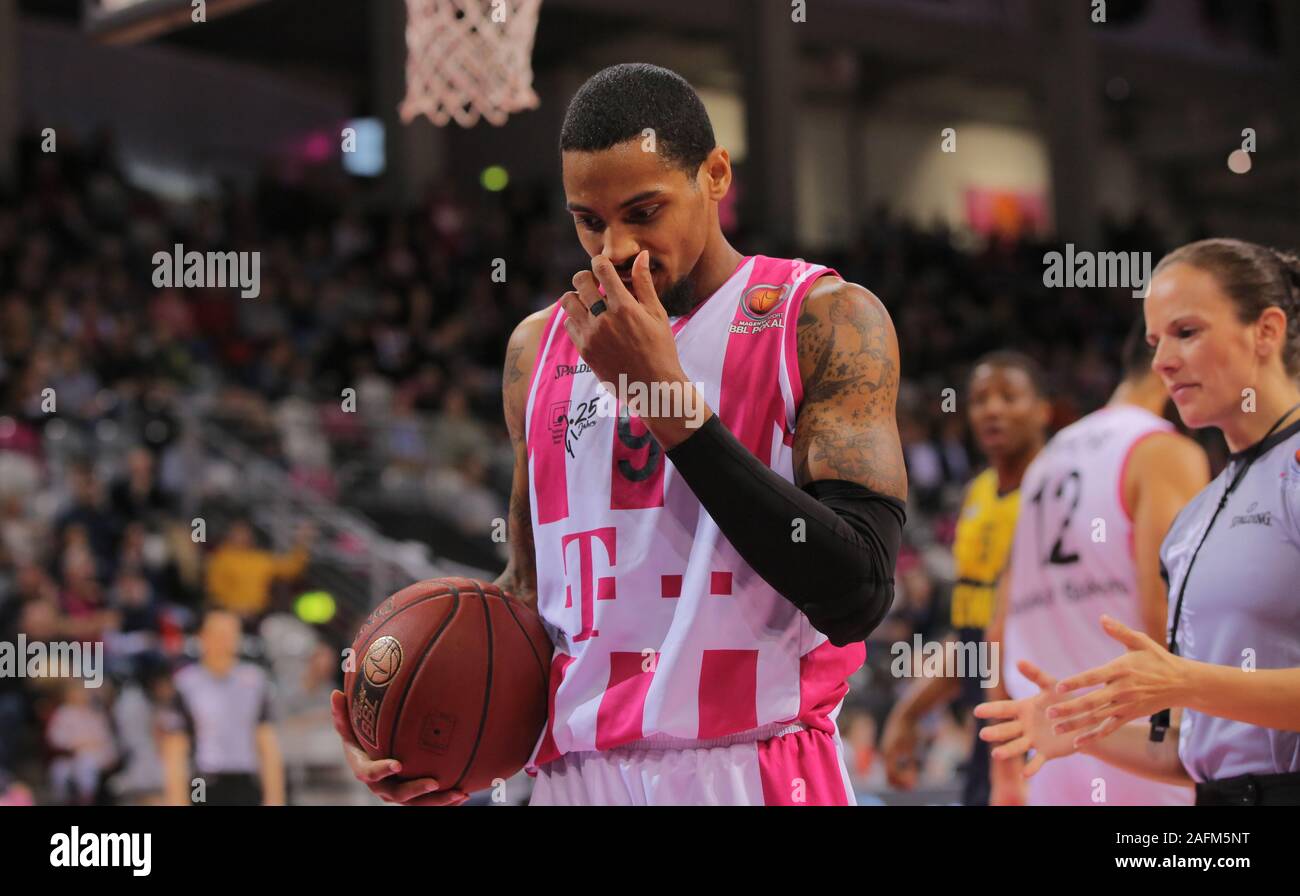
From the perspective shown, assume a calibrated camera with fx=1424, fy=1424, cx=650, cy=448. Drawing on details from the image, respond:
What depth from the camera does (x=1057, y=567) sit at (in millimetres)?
4562

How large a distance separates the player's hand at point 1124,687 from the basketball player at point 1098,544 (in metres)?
1.78

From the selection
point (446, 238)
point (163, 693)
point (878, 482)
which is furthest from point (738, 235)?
point (878, 482)

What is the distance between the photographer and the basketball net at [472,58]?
6477 millimetres

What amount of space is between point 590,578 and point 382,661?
416 millimetres

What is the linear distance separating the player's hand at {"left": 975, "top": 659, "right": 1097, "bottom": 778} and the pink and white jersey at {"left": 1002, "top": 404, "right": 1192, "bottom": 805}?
1.67 metres

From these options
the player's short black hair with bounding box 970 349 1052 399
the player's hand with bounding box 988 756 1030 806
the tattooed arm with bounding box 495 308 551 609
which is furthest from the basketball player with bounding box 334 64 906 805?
the player's short black hair with bounding box 970 349 1052 399

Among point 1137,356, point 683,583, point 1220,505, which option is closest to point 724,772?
point 683,583

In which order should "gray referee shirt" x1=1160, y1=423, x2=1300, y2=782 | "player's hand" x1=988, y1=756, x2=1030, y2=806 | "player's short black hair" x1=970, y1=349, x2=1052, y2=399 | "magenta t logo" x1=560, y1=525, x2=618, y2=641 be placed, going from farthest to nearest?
1. "player's short black hair" x1=970, y1=349, x2=1052, y2=399
2. "player's hand" x1=988, y1=756, x2=1030, y2=806
3. "gray referee shirt" x1=1160, y1=423, x2=1300, y2=782
4. "magenta t logo" x1=560, y1=525, x2=618, y2=641

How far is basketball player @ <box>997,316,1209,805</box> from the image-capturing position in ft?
13.8

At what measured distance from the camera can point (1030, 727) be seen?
2.67 metres

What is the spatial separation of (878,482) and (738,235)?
14.8m

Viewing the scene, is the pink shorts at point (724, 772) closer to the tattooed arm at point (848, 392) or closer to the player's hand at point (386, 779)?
the player's hand at point (386, 779)

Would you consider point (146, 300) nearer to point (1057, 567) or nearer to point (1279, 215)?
point (1057, 567)

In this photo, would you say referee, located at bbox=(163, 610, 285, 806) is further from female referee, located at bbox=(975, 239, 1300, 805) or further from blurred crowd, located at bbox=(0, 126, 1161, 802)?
female referee, located at bbox=(975, 239, 1300, 805)
